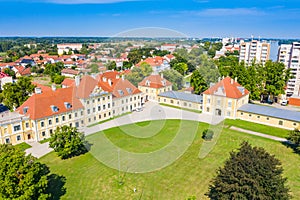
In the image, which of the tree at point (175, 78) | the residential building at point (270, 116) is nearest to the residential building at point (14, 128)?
the tree at point (175, 78)

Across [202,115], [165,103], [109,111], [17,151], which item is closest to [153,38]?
[17,151]

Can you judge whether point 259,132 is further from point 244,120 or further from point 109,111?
point 109,111

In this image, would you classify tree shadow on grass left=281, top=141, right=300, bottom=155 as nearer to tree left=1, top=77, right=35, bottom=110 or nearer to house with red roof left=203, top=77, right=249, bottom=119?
house with red roof left=203, top=77, right=249, bottom=119

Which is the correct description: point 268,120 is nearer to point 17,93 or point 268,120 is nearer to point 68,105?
point 68,105

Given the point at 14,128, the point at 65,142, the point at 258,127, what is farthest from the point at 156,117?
the point at 14,128

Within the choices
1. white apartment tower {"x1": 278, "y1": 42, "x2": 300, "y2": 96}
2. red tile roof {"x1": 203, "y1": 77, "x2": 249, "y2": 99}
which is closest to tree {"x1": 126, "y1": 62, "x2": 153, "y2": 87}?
red tile roof {"x1": 203, "y1": 77, "x2": 249, "y2": 99}

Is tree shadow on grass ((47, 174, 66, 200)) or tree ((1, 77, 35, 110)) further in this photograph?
tree ((1, 77, 35, 110))
